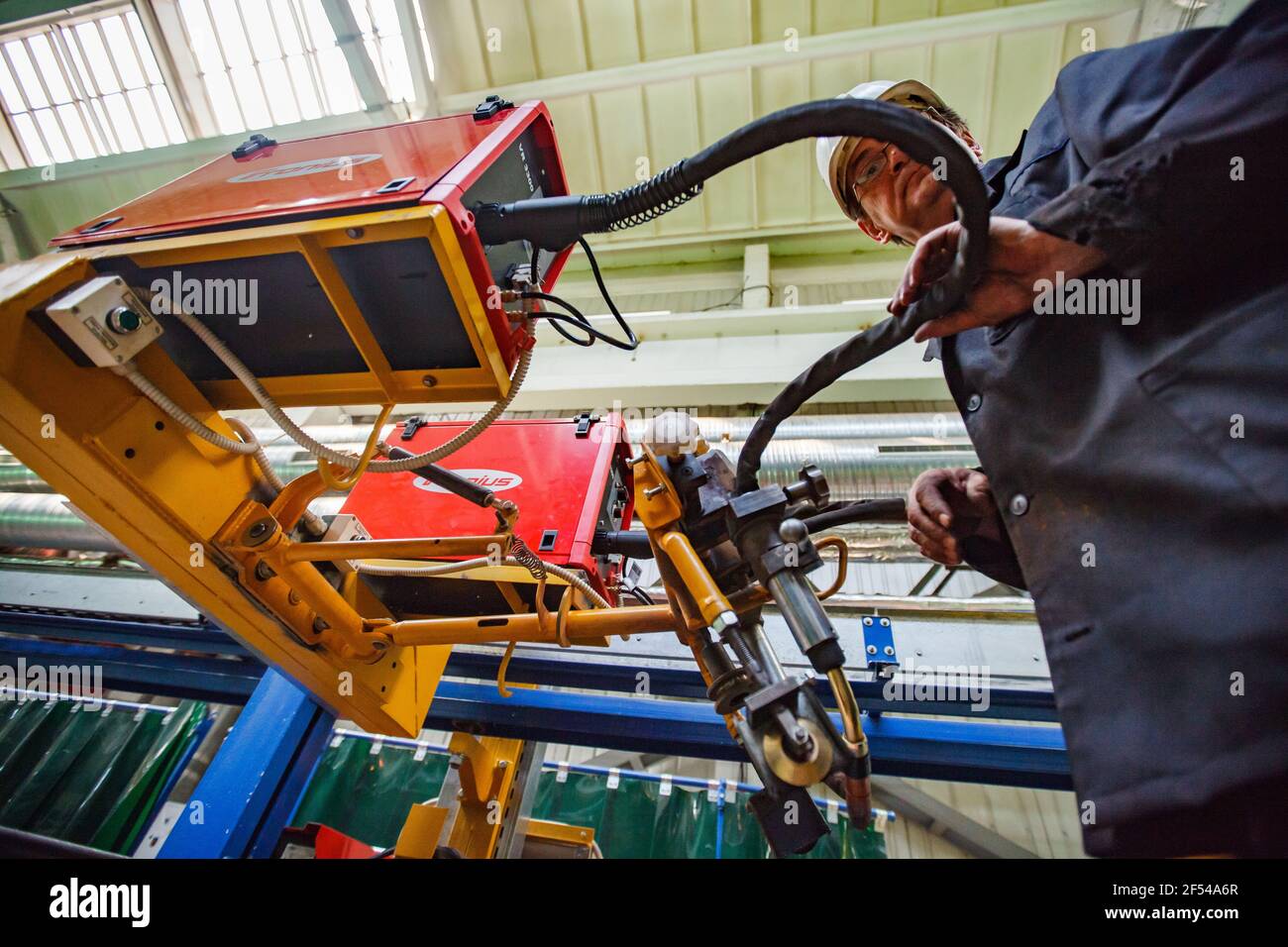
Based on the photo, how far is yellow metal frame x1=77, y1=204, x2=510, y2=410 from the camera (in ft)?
2.68

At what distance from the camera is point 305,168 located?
42.4 inches

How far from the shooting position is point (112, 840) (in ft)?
7.46

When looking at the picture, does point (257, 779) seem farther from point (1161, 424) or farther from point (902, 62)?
point (902, 62)

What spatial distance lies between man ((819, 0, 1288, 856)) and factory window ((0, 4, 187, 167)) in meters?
6.26

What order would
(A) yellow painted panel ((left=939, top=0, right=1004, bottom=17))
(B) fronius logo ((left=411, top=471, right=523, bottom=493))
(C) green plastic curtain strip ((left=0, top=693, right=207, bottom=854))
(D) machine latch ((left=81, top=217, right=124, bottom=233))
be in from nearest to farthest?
1. (D) machine latch ((left=81, top=217, right=124, bottom=233))
2. (B) fronius logo ((left=411, top=471, right=523, bottom=493))
3. (C) green plastic curtain strip ((left=0, top=693, right=207, bottom=854))
4. (A) yellow painted panel ((left=939, top=0, right=1004, bottom=17))

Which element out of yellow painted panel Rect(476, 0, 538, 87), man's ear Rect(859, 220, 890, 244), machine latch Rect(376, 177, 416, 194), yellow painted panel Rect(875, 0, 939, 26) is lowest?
machine latch Rect(376, 177, 416, 194)

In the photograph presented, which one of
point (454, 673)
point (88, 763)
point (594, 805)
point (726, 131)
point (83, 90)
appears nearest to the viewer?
point (454, 673)

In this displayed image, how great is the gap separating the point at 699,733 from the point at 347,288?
151cm

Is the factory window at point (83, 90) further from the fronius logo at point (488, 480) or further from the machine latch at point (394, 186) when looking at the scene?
the machine latch at point (394, 186)

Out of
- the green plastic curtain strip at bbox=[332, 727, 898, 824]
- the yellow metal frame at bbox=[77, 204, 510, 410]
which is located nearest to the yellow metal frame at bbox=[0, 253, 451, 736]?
the yellow metal frame at bbox=[77, 204, 510, 410]

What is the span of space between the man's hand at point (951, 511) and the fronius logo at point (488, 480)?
1.20 meters

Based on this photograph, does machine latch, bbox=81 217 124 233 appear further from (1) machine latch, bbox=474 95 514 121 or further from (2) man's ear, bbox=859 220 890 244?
(2) man's ear, bbox=859 220 890 244

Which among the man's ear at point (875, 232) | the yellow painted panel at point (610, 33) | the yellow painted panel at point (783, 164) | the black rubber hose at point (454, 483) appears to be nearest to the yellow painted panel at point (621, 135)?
the yellow painted panel at point (610, 33)

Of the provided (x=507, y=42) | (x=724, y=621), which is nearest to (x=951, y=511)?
(x=724, y=621)
